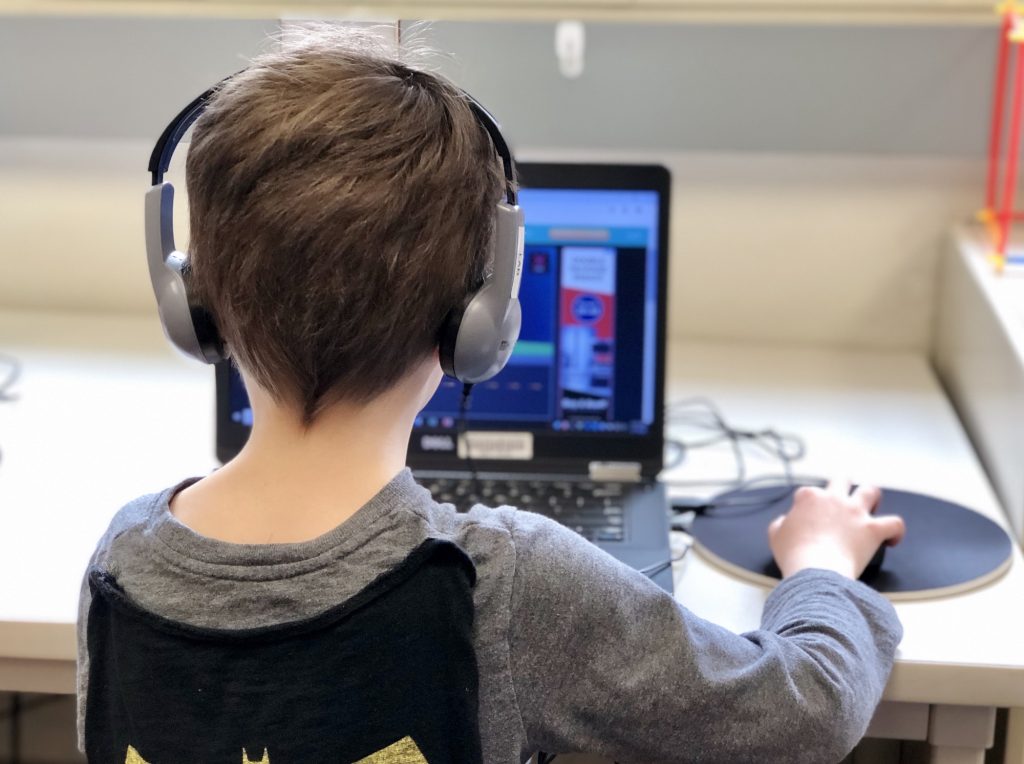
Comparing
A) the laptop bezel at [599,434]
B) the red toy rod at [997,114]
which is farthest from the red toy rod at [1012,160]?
the laptop bezel at [599,434]

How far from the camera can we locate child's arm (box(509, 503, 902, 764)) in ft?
2.47

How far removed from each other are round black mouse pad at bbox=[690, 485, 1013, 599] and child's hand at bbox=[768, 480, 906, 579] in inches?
1.0

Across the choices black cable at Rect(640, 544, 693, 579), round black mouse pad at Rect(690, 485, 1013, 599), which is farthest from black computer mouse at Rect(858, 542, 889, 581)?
black cable at Rect(640, 544, 693, 579)

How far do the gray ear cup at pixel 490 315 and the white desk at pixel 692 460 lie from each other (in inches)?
13.6

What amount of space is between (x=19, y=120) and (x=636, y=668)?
136cm

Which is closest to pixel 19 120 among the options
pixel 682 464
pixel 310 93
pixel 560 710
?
pixel 682 464

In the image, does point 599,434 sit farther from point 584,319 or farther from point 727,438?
point 727,438

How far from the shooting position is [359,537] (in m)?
0.74

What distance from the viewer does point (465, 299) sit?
2.51 ft

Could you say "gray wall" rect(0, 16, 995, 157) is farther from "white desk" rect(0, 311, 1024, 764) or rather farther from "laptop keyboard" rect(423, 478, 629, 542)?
"laptop keyboard" rect(423, 478, 629, 542)

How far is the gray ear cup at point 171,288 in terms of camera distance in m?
0.77

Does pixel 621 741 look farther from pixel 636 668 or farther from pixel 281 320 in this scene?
pixel 281 320

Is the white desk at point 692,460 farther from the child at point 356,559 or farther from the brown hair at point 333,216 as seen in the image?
the brown hair at point 333,216

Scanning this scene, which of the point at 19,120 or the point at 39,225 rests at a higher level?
the point at 19,120
